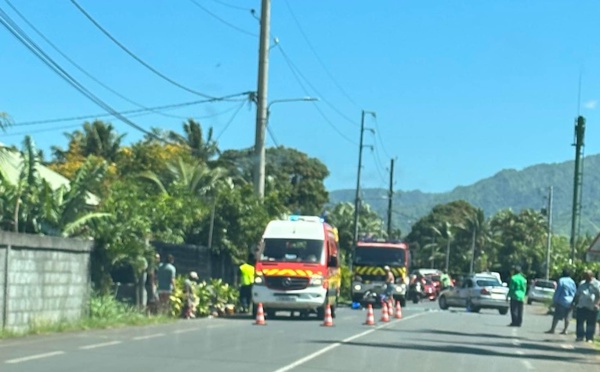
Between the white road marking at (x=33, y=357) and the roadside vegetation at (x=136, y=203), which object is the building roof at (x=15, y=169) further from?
the white road marking at (x=33, y=357)

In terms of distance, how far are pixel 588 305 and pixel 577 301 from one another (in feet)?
1.85

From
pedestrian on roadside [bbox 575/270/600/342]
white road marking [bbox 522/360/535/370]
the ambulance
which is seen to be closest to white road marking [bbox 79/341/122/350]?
white road marking [bbox 522/360/535/370]

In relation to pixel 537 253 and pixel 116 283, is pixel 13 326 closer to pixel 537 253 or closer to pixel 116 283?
pixel 116 283

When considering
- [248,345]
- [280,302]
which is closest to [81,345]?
[248,345]

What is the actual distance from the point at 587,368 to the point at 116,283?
13.1m

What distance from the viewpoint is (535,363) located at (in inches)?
757

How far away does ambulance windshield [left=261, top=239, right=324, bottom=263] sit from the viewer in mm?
32000

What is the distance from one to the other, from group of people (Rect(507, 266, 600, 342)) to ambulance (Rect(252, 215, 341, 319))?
562 centimetres

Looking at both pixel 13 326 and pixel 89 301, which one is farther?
pixel 89 301

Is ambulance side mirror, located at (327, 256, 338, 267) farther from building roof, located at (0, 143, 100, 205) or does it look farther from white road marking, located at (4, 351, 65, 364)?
white road marking, located at (4, 351, 65, 364)

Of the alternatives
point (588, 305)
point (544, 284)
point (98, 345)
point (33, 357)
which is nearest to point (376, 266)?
point (588, 305)

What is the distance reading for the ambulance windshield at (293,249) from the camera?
32000 mm

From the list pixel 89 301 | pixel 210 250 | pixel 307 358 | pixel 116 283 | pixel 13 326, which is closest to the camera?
pixel 307 358

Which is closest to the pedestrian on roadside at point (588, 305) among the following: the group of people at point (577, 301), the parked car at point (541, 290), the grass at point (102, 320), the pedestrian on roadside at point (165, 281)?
the group of people at point (577, 301)
